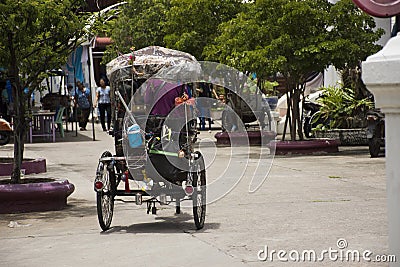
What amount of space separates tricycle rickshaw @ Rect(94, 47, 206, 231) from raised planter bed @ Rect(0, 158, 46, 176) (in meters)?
4.87

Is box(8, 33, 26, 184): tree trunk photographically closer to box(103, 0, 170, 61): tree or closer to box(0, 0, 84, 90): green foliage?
box(0, 0, 84, 90): green foliage

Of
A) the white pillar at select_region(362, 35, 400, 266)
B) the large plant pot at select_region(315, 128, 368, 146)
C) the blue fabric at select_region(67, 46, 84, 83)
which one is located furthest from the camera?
the blue fabric at select_region(67, 46, 84, 83)

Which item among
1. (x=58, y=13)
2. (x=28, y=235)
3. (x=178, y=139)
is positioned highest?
(x=58, y=13)

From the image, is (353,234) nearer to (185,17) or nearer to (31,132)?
(185,17)

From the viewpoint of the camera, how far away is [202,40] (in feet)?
75.0

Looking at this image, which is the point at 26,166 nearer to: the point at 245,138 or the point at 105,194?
the point at 105,194

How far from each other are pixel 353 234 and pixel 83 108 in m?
21.0

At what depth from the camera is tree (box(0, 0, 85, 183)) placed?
10.9m

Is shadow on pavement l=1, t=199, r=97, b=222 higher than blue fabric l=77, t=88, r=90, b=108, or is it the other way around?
blue fabric l=77, t=88, r=90, b=108

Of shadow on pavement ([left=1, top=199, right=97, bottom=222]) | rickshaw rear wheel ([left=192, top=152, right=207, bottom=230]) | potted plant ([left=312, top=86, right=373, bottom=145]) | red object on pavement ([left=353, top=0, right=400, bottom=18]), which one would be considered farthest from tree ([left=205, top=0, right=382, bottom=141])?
red object on pavement ([left=353, top=0, right=400, bottom=18])

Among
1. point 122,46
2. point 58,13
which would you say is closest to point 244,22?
point 58,13

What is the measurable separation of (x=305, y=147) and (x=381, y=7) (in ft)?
35.5

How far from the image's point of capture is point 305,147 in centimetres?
1820

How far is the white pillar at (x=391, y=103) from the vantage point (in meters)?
4.56
